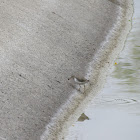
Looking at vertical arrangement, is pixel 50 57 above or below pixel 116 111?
below

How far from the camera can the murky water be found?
831cm

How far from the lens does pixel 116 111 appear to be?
916cm

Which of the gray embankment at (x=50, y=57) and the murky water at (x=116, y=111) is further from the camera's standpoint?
the gray embankment at (x=50, y=57)

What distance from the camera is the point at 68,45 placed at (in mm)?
12805

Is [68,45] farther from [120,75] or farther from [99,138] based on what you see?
[99,138]

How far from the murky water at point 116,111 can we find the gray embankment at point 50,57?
301 mm

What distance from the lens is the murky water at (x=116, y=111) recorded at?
8312mm

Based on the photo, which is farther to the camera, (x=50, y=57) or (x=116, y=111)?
(x=50, y=57)

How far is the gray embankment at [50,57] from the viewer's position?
29.4 ft

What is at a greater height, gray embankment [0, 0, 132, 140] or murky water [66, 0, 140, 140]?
murky water [66, 0, 140, 140]

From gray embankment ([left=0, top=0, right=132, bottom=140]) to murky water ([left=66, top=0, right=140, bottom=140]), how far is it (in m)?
0.30

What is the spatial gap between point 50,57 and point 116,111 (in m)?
3.08

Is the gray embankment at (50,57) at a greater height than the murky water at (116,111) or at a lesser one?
lesser

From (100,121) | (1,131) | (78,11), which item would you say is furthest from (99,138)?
(78,11)
